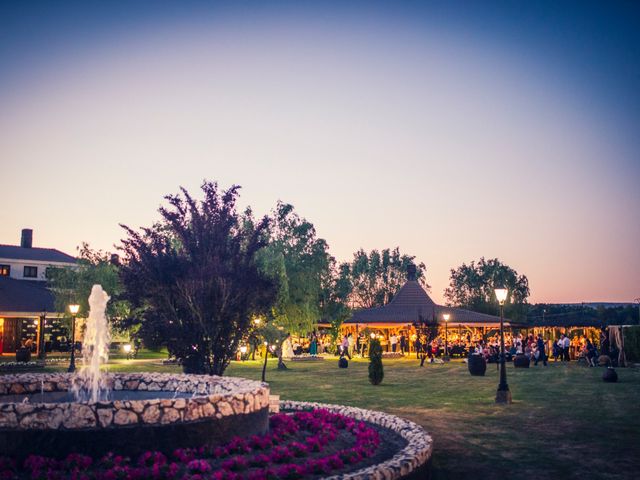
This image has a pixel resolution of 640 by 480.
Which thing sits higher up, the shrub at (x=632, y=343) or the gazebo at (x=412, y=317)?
the gazebo at (x=412, y=317)

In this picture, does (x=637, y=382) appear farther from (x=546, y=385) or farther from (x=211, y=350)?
(x=211, y=350)

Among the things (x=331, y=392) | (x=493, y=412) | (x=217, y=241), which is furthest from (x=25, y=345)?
(x=493, y=412)

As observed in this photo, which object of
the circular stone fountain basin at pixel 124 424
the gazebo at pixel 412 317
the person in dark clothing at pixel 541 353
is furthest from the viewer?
the gazebo at pixel 412 317

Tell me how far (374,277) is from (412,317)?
5793 cm

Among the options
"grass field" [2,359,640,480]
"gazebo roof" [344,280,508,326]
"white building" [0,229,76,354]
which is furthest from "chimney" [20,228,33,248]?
"grass field" [2,359,640,480]

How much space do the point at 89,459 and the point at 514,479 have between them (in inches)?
233

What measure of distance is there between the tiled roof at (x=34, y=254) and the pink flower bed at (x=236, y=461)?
2110 inches

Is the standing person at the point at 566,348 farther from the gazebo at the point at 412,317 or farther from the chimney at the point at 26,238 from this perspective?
the chimney at the point at 26,238

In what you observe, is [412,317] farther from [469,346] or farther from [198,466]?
[198,466]

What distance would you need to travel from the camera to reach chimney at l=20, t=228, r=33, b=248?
61.1 meters

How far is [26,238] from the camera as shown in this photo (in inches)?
2405

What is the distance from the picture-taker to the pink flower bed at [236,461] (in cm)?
730

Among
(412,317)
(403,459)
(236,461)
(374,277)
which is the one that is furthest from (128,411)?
(374,277)

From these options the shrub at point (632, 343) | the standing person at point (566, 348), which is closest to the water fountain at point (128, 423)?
the standing person at point (566, 348)
